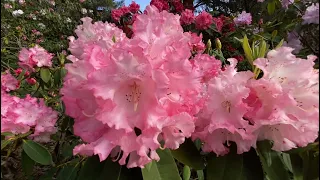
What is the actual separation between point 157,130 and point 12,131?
0.36m

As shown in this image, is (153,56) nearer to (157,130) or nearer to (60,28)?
(157,130)

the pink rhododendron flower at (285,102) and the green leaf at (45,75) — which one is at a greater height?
the green leaf at (45,75)

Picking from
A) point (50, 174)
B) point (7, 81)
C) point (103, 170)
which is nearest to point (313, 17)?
point (103, 170)

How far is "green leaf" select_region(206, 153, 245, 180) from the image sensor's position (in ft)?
2.26

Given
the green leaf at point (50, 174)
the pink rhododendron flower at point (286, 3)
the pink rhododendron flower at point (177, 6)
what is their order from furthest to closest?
1. the pink rhododendron flower at point (177, 6)
2. the pink rhododendron flower at point (286, 3)
3. the green leaf at point (50, 174)

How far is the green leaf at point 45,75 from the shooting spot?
4.84 feet

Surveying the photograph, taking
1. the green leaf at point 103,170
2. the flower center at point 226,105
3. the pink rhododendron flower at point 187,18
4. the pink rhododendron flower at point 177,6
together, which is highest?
the pink rhododendron flower at point 177,6

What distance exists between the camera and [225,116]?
0.67m

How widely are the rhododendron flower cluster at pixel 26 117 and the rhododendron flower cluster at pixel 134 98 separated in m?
0.18

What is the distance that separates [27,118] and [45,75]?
637 mm

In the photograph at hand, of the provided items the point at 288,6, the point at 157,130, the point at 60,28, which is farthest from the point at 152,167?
the point at 60,28

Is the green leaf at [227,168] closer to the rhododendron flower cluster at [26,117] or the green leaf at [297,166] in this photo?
the green leaf at [297,166]

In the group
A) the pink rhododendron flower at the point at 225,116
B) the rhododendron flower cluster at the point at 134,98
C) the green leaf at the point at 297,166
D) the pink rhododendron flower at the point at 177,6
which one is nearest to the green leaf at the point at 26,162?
the rhododendron flower cluster at the point at 134,98

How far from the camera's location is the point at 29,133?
35.7 inches
